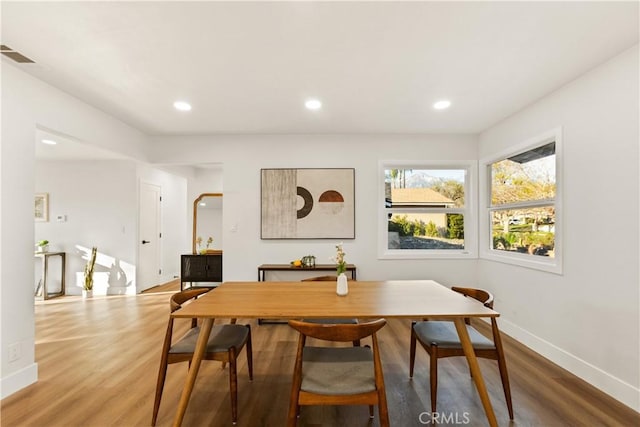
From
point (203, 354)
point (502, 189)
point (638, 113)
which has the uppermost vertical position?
point (638, 113)

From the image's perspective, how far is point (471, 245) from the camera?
4.09 meters

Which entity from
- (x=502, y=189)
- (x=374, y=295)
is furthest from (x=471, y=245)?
(x=374, y=295)

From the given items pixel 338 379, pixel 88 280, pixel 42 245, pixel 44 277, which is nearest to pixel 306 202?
pixel 338 379

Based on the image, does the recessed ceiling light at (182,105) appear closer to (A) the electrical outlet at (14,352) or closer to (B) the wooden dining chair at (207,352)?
(B) the wooden dining chair at (207,352)

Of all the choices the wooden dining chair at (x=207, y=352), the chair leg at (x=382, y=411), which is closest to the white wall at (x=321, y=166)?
the wooden dining chair at (x=207, y=352)

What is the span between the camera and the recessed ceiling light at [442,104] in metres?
2.98

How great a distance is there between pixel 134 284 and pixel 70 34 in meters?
4.35

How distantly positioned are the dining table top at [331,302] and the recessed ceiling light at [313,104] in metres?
1.84

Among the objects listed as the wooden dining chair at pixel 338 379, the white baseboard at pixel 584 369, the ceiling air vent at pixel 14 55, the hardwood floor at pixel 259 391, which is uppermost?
the ceiling air vent at pixel 14 55

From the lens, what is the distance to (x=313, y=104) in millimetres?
3031

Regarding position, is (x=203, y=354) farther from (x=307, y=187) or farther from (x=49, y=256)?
(x=49, y=256)

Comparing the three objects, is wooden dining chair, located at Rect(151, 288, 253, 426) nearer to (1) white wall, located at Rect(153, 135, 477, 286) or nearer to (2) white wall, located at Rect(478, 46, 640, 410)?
(1) white wall, located at Rect(153, 135, 477, 286)

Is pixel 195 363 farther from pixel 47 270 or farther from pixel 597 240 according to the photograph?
pixel 47 270

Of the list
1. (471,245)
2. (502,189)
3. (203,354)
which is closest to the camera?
(203,354)
